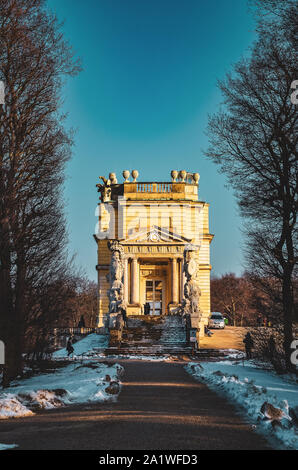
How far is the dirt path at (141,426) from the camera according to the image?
6418 millimetres

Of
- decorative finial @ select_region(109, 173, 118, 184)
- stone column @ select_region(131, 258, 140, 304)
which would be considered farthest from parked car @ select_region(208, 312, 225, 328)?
decorative finial @ select_region(109, 173, 118, 184)

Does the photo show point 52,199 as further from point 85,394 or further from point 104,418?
point 104,418

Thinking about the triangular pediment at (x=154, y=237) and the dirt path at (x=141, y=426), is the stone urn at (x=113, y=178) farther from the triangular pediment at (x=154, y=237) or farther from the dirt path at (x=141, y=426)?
the dirt path at (x=141, y=426)

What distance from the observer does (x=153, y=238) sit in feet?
127

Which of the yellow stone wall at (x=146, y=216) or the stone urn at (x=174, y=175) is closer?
the yellow stone wall at (x=146, y=216)

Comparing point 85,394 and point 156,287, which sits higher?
point 156,287

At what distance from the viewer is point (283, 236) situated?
51.8 ft

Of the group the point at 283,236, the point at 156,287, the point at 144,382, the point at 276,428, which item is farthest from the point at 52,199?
the point at 156,287

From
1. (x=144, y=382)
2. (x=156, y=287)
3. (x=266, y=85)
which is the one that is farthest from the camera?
(x=156, y=287)

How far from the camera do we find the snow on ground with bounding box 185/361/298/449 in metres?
7.16

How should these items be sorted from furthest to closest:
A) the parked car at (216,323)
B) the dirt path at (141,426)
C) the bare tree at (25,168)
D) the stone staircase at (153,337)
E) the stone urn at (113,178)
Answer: the stone urn at (113,178)
the parked car at (216,323)
the stone staircase at (153,337)
the bare tree at (25,168)
the dirt path at (141,426)

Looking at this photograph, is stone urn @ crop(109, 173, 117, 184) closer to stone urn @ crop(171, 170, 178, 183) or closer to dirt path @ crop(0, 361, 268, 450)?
stone urn @ crop(171, 170, 178, 183)

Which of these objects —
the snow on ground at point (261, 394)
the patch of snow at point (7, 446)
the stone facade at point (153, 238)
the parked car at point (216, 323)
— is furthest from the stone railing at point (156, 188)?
the patch of snow at point (7, 446)
